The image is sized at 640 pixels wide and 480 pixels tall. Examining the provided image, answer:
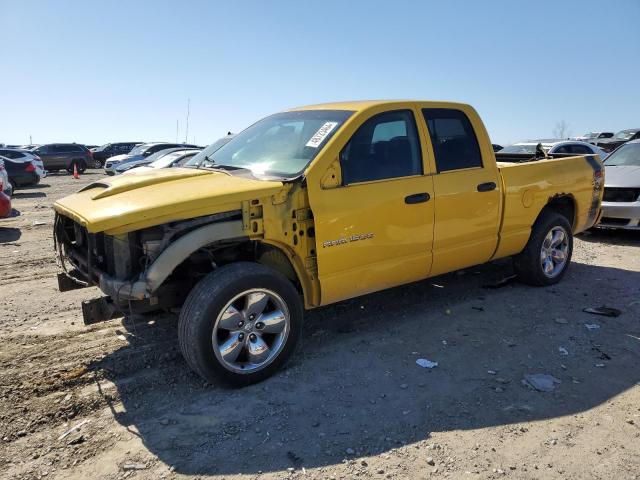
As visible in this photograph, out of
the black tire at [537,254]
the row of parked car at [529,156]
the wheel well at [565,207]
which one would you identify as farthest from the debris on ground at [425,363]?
the wheel well at [565,207]

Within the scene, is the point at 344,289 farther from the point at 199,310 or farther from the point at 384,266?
the point at 199,310

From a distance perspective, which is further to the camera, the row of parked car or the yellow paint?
the row of parked car

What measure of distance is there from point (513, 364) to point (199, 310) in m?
2.43

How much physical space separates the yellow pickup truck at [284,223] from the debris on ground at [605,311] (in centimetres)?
111

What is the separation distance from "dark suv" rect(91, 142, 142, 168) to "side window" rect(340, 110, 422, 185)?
32.5 meters

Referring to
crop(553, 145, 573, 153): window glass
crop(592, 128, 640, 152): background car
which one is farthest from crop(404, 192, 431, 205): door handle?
crop(592, 128, 640, 152): background car

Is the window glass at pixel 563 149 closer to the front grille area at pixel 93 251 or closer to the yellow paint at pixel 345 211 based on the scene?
the yellow paint at pixel 345 211

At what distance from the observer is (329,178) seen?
3939 millimetres

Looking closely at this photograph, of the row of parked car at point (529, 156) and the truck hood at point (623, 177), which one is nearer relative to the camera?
the row of parked car at point (529, 156)

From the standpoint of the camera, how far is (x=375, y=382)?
12.4 feet

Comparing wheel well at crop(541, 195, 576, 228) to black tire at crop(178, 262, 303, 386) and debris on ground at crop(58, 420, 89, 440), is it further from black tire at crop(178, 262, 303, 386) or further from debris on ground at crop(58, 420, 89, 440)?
debris on ground at crop(58, 420, 89, 440)

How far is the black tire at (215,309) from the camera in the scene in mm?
3459

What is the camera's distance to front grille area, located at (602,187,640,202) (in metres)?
8.34

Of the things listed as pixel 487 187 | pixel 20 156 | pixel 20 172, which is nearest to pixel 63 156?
pixel 20 156
